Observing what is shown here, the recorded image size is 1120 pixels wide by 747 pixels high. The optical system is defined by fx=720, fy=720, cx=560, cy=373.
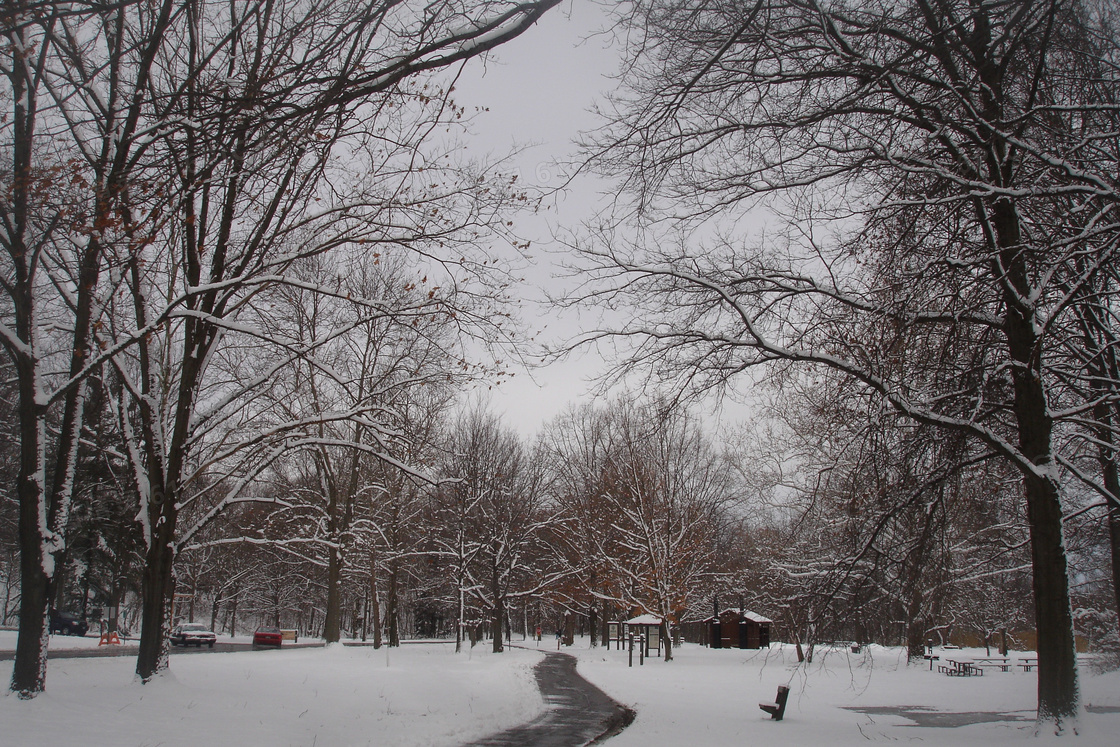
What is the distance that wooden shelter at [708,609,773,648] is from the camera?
38.2 metres

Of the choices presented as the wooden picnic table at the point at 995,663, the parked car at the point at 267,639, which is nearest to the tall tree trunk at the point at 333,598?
the parked car at the point at 267,639

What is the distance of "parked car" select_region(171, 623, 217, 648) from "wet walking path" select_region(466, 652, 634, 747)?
79.7ft

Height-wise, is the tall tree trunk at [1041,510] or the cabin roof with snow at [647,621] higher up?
the tall tree trunk at [1041,510]

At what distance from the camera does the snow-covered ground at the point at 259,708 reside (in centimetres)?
777

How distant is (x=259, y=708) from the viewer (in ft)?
33.5

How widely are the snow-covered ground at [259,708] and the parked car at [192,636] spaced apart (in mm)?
21473

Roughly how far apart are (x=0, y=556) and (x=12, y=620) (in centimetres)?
965

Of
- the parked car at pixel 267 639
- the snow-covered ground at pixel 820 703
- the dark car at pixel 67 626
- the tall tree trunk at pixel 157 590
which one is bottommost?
the parked car at pixel 267 639

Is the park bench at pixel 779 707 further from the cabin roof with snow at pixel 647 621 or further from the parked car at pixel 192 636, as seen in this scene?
the parked car at pixel 192 636

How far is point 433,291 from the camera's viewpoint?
9.90 metres

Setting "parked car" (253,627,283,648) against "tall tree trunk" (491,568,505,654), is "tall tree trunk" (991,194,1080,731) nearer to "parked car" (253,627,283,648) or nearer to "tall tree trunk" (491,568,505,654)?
"tall tree trunk" (491,568,505,654)

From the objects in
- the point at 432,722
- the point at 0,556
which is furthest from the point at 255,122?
the point at 0,556

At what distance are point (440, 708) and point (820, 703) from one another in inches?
318

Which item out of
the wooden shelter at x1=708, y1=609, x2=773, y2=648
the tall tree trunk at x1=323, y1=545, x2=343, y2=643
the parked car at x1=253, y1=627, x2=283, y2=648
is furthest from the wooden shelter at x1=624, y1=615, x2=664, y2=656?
the parked car at x1=253, y1=627, x2=283, y2=648
